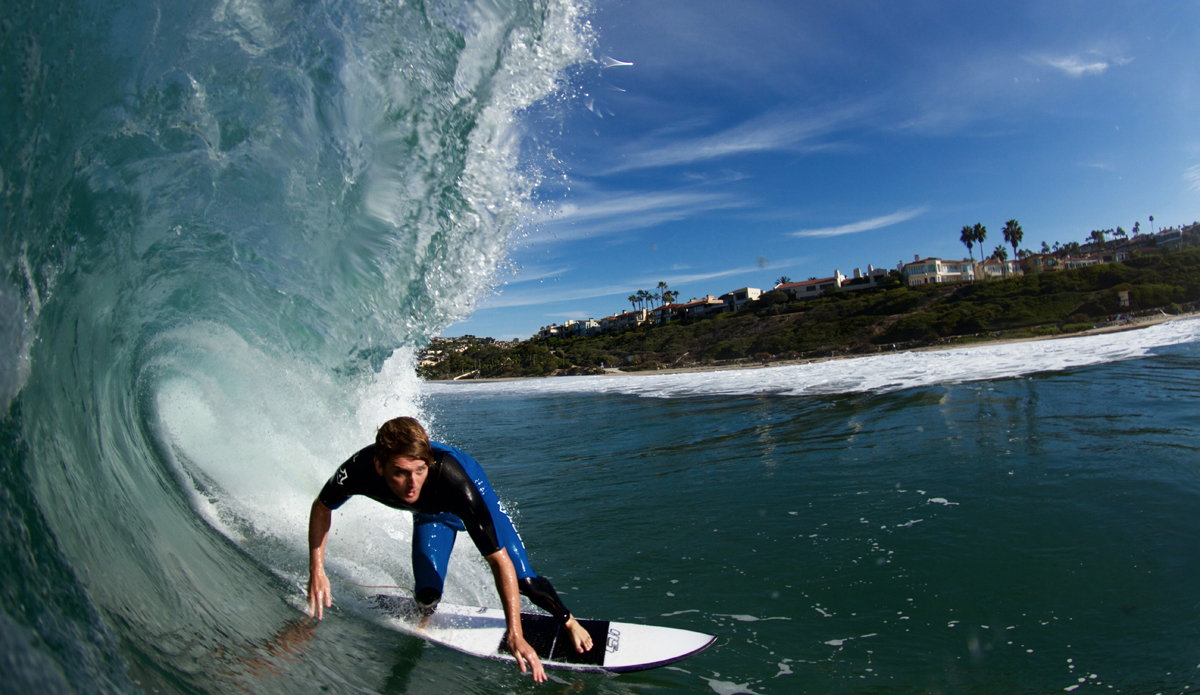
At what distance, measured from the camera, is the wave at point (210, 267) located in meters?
2.95

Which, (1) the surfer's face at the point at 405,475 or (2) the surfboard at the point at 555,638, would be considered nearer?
(1) the surfer's face at the point at 405,475

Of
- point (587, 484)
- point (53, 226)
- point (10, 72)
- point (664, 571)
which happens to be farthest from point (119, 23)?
point (587, 484)

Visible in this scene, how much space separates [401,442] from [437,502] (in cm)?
57

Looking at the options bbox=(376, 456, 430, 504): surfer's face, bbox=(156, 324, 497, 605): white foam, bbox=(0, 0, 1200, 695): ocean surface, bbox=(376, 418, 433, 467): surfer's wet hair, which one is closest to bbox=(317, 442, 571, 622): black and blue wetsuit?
bbox=(376, 456, 430, 504): surfer's face

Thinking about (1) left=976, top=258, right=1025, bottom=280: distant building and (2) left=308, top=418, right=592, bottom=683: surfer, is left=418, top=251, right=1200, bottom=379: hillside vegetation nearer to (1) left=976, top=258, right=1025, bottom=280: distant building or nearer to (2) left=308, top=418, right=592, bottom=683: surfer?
(1) left=976, top=258, right=1025, bottom=280: distant building

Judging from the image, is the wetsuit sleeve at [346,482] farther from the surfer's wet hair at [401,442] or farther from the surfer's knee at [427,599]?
the surfer's knee at [427,599]

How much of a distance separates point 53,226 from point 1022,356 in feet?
97.7

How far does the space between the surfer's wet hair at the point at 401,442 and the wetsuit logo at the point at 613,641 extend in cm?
188

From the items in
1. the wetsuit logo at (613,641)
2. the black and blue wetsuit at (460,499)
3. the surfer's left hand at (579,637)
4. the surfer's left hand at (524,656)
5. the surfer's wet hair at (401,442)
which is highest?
the surfer's wet hair at (401,442)

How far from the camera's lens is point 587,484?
9500 mm

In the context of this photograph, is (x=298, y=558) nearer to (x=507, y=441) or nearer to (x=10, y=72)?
(x=10, y=72)

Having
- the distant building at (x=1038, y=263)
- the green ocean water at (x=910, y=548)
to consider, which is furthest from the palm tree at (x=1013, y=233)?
the green ocean water at (x=910, y=548)

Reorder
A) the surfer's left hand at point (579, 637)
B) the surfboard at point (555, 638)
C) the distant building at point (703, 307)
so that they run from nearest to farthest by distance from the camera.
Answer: the surfer's left hand at point (579, 637)
the surfboard at point (555, 638)
the distant building at point (703, 307)

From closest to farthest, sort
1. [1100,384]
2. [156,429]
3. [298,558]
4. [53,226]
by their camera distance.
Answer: [53,226], [298,558], [156,429], [1100,384]
